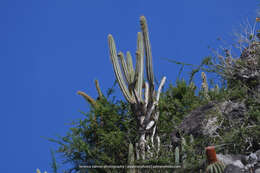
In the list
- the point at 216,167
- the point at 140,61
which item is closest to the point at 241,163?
the point at 216,167

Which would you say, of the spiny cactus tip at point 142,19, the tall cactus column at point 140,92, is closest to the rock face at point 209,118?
the tall cactus column at point 140,92

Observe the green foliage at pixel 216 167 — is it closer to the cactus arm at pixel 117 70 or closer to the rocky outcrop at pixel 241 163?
the rocky outcrop at pixel 241 163

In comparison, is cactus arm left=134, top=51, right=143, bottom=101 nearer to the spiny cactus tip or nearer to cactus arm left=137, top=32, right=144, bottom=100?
Answer: cactus arm left=137, top=32, right=144, bottom=100

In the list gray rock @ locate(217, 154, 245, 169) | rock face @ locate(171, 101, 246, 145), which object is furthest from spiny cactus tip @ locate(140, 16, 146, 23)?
gray rock @ locate(217, 154, 245, 169)

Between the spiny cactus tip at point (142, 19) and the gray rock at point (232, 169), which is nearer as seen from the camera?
the gray rock at point (232, 169)

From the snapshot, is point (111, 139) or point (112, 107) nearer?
point (111, 139)

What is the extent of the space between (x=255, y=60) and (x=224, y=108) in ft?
2.92

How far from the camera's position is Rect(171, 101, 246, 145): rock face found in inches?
270

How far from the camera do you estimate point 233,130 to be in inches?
253

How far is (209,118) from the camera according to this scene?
23.6 ft

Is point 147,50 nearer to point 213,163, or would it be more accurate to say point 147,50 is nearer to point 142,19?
point 142,19

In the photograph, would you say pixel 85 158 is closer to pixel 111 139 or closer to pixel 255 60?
pixel 111 139

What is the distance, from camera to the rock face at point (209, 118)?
A: 687cm

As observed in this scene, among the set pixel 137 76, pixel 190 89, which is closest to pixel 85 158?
pixel 137 76
